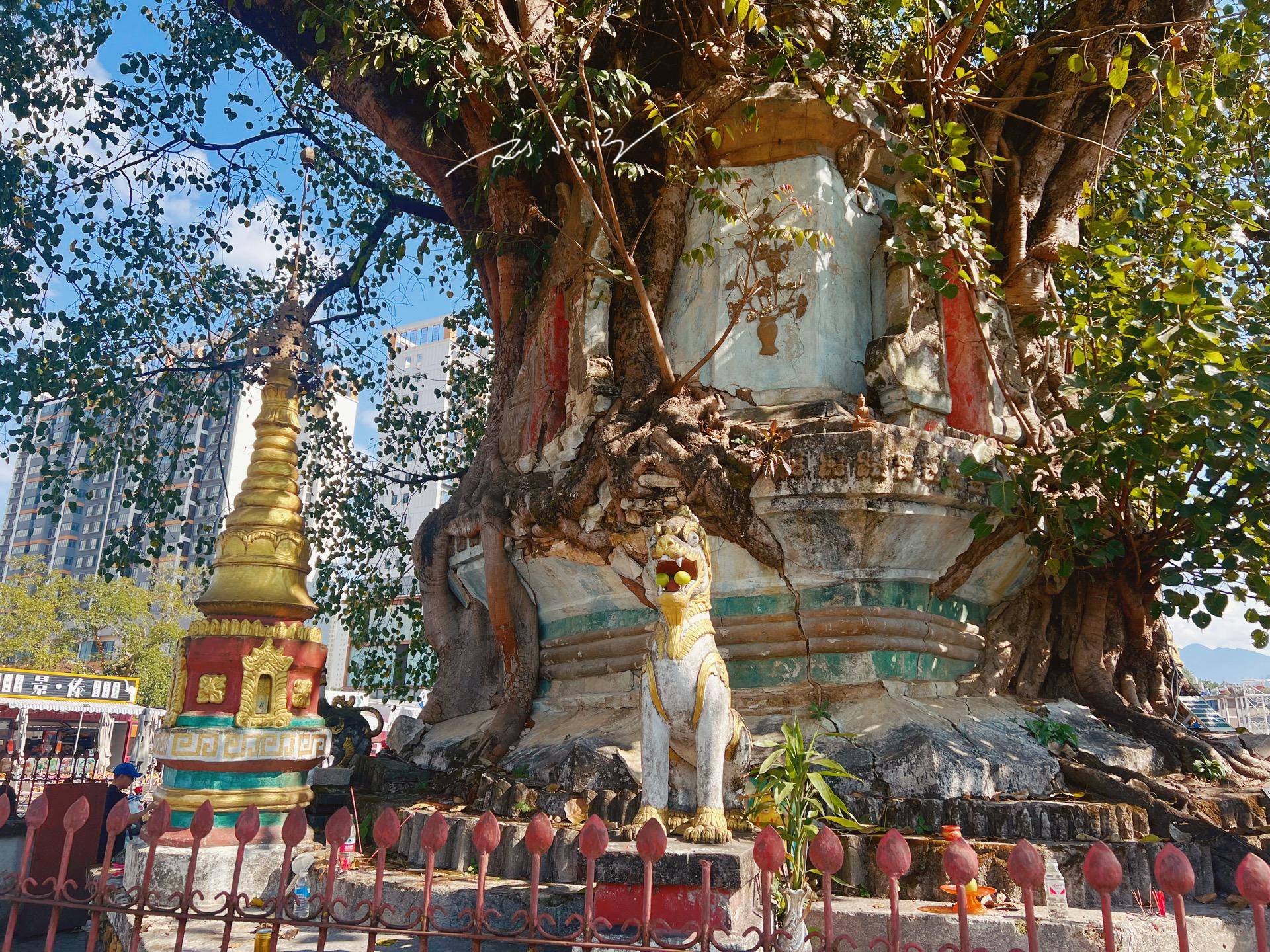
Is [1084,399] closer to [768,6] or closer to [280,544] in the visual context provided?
[768,6]

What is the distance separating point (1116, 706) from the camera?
23.1ft

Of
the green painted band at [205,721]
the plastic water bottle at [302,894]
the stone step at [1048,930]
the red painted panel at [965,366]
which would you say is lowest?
the plastic water bottle at [302,894]

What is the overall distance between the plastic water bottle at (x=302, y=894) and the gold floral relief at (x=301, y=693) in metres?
1.03

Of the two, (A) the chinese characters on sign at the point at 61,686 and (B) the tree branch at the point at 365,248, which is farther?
(A) the chinese characters on sign at the point at 61,686

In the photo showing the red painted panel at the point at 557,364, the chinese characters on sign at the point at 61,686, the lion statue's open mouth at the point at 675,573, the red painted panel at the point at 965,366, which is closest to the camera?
the lion statue's open mouth at the point at 675,573

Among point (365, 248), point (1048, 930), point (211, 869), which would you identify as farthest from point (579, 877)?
point (365, 248)

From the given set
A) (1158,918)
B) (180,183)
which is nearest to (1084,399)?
(1158,918)

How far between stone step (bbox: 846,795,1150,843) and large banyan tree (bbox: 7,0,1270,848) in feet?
1.57

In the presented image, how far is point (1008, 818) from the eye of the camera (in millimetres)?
5309

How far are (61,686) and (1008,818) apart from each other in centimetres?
2873

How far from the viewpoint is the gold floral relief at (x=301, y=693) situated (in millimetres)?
6043

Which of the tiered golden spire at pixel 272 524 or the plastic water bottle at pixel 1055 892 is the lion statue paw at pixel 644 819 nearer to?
the plastic water bottle at pixel 1055 892

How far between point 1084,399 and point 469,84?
502 cm

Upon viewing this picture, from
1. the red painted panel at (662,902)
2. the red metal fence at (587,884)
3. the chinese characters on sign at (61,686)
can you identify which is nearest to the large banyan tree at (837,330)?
the red painted panel at (662,902)
